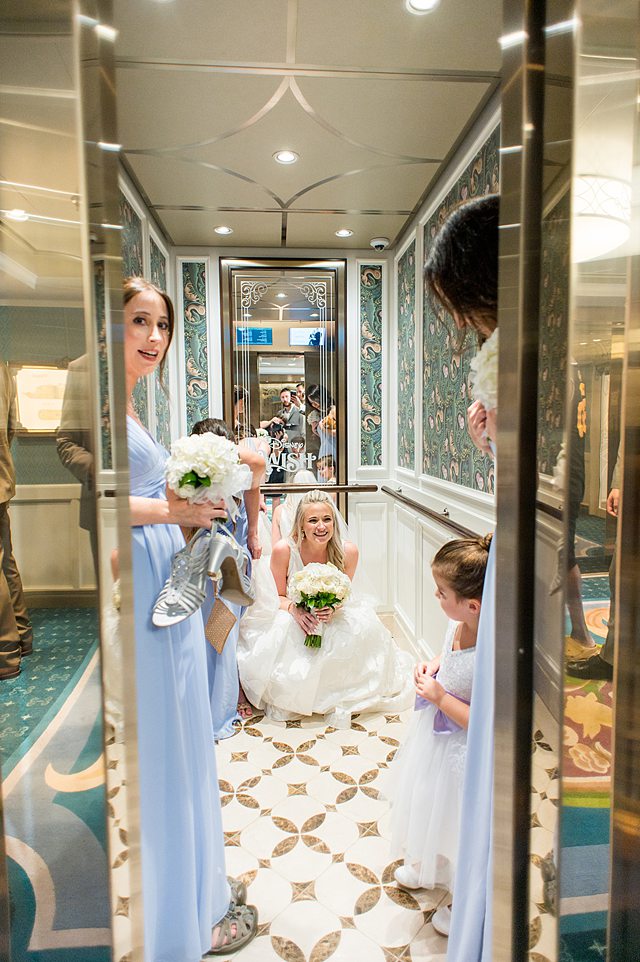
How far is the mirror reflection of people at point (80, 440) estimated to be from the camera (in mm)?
610

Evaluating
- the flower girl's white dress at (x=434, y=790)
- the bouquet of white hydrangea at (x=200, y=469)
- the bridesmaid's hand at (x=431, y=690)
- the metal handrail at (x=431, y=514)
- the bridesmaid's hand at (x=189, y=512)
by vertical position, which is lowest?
the flower girl's white dress at (x=434, y=790)

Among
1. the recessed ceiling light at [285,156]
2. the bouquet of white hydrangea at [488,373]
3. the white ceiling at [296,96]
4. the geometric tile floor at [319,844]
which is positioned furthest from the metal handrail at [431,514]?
the recessed ceiling light at [285,156]

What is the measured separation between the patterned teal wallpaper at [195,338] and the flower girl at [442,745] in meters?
2.66

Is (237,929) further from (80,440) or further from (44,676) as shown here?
(80,440)

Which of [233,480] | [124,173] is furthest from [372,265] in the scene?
[233,480]

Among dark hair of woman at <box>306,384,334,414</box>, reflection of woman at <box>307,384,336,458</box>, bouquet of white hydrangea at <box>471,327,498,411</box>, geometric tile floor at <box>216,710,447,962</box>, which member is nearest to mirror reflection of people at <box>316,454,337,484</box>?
reflection of woman at <box>307,384,336,458</box>

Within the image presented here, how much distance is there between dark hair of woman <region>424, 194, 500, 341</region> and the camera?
2.49 feet

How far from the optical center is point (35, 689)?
624 mm

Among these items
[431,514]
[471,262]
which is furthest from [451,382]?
[471,262]

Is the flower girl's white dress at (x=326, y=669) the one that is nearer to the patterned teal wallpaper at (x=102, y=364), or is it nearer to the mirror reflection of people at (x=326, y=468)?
the mirror reflection of people at (x=326, y=468)

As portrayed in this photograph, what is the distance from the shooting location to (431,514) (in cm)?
271

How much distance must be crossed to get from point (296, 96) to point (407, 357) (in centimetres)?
168

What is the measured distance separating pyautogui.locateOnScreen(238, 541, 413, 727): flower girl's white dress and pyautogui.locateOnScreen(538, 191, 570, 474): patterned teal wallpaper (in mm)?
2030

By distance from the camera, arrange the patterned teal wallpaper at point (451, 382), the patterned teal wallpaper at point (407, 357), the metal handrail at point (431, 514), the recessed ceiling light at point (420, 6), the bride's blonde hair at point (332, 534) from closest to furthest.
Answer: the recessed ceiling light at point (420, 6)
the patterned teal wallpaper at point (451, 382)
the metal handrail at point (431, 514)
the bride's blonde hair at point (332, 534)
the patterned teal wallpaper at point (407, 357)
